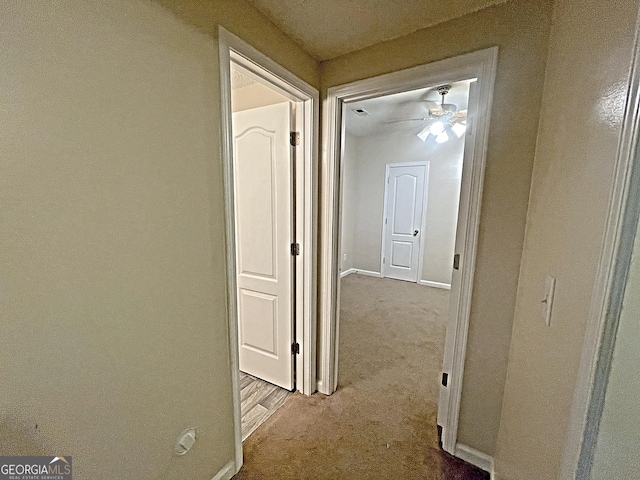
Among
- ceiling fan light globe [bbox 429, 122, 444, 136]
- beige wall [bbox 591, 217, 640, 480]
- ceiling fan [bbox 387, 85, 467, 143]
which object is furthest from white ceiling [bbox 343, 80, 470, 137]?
beige wall [bbox 591, 217, 640, 480]

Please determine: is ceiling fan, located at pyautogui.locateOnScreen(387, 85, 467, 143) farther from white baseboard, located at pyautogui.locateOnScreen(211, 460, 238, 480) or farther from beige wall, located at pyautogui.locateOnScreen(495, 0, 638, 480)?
white baseboard, located at pyautogui.locateOnScreen(211, 460, 238, 480)

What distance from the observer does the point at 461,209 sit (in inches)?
53.6

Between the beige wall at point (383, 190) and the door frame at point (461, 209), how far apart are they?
2906 millimetres

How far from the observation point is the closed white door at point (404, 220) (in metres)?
4.54

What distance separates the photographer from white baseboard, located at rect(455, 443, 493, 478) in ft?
4.55

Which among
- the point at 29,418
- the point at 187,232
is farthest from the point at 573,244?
the point at 29,418

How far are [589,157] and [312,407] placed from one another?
194 centimetres

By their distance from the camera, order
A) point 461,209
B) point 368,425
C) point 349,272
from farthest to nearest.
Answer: point 349,272
point 368,425
point 461,209

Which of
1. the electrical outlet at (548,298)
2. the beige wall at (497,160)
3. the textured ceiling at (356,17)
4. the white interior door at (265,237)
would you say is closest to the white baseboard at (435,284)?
the beige wall at (497,160)

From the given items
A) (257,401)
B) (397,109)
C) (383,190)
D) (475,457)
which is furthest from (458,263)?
(383,190)

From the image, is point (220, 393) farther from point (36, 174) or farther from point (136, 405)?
point (36, 174)

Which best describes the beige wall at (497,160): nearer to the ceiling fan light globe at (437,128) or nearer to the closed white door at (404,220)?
the ceiling fan light globe at (437,128)

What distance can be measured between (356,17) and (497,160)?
97cm

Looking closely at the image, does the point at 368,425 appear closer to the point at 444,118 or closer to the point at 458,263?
the point at 458,263
